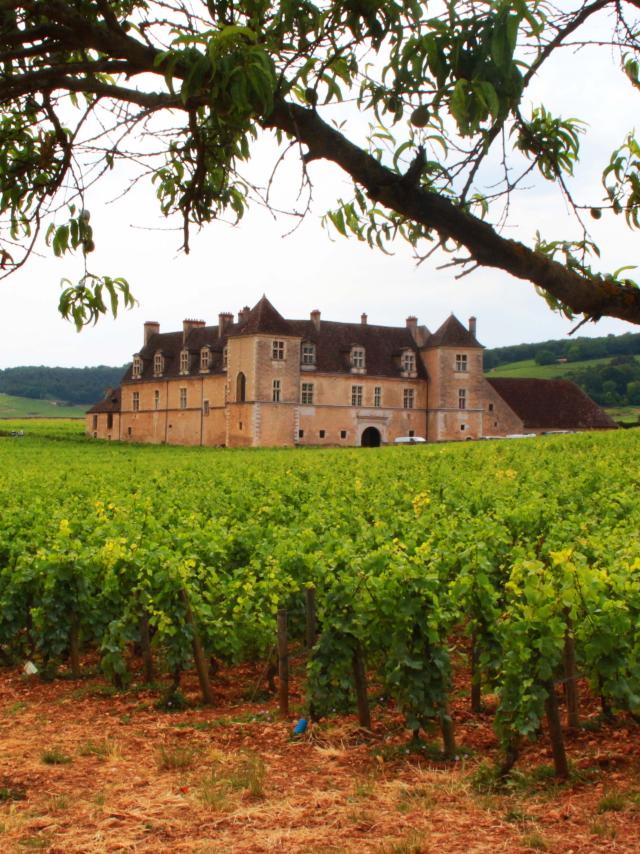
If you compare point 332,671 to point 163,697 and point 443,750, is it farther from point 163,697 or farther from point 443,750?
point 163,697

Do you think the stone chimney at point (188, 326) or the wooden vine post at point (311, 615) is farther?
the stone chimney at point (188, 326)

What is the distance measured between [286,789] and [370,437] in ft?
200

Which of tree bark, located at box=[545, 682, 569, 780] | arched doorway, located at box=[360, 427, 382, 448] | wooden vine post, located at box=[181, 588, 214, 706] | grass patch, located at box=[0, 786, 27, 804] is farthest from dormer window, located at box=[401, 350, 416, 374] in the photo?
grass patch, located at box=[0, 786, 27, 804]

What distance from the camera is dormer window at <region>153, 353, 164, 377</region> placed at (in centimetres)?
7171

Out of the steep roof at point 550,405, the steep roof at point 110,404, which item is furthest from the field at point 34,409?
the steep roof at point 550,405

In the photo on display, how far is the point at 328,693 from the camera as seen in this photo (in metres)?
7.64

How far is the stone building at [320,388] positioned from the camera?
2437 inches

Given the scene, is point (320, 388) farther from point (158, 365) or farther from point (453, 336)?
point (158, 365)

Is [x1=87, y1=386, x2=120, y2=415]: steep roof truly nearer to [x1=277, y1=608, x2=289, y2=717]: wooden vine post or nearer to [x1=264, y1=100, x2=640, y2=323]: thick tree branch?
[x1=277, y1=608, x2=289, y2=717]: wooden vine post

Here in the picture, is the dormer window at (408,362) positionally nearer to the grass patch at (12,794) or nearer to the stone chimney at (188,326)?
the stone chimney at (188,326)

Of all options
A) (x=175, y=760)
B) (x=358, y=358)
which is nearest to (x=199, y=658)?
(x=175, y=760)

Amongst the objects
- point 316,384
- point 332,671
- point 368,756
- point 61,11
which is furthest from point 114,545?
point 316,384

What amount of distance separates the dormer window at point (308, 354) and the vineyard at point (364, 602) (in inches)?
1989

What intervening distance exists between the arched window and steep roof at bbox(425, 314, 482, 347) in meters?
14.7
